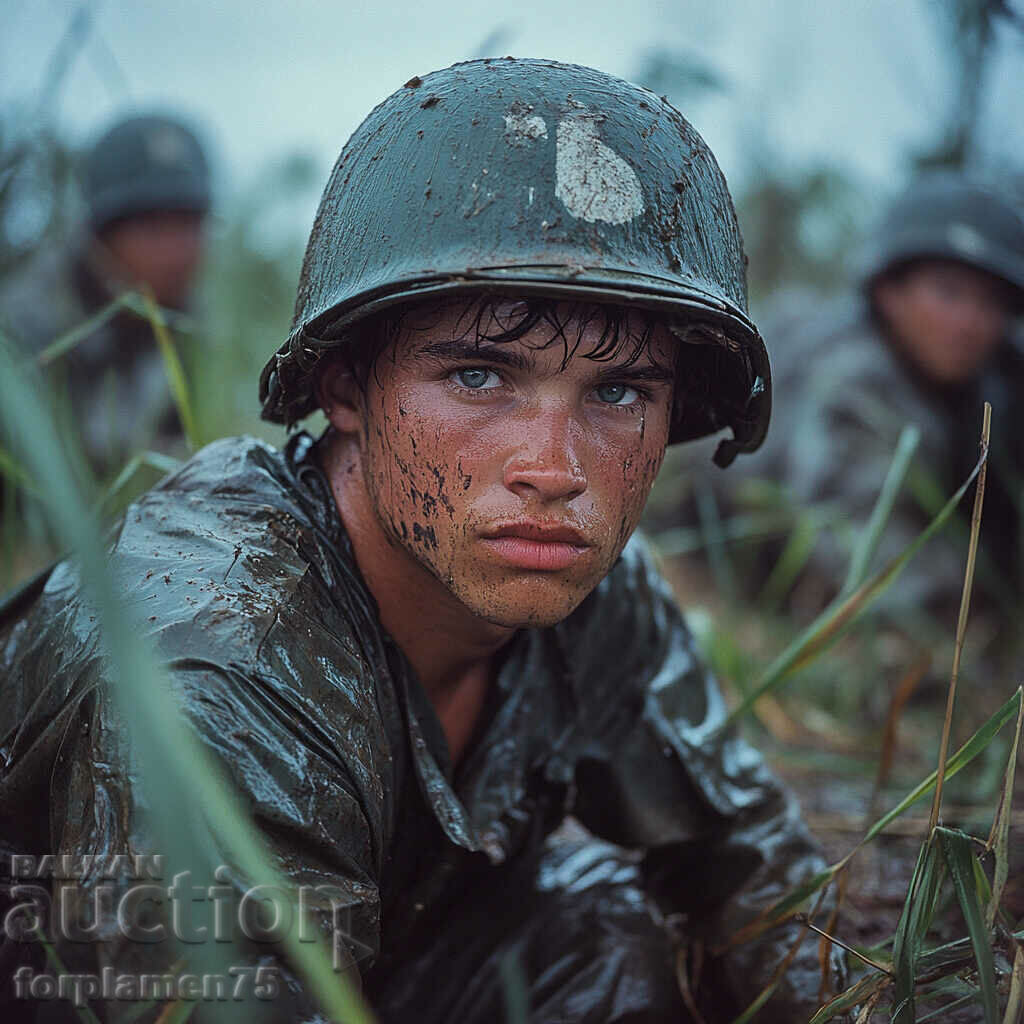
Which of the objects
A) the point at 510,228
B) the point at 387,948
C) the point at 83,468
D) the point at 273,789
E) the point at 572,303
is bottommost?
the point at 387,948

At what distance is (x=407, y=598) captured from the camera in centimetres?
170

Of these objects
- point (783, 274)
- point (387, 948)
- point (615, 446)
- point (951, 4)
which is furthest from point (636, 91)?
point (783, 274)

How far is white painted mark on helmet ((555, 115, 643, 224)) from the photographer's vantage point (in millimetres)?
1456

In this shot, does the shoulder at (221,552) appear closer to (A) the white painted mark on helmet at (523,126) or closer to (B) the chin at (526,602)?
(B) the chin at (526,602)

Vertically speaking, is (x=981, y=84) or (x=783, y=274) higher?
(x=981, y=84)

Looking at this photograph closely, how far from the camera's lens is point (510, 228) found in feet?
4.70

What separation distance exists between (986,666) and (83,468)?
116 inches

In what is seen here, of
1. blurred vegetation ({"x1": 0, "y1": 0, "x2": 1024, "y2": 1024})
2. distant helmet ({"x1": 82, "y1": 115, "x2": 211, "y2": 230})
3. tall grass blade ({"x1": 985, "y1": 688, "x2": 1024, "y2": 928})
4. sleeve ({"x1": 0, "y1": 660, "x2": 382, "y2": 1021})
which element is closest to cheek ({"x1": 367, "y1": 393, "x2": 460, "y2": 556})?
sleeve ({"x1": 0, "y1": 660, "x2": 382, "y2": 1021})

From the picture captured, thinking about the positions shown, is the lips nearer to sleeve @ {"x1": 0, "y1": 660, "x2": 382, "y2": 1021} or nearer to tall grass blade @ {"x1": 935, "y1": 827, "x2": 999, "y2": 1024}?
sleeve @ {"x1": 0, "y1": 660, "x2": 382, "y2": 1021}

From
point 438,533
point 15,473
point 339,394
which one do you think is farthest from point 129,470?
point 438,533

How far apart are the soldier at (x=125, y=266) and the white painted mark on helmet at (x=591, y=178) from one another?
148 inches

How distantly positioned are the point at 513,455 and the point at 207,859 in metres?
0.61

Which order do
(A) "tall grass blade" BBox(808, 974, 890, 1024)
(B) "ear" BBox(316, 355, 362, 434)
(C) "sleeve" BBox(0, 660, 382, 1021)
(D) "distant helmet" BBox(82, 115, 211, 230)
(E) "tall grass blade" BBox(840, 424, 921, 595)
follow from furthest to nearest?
(D) "distant helmet" BBox(82, 115, 211, 230) → (E) "tall grass blade" BBox(840, 424, 921, 595) → (B) "ear" BBox(316, 355, 362, 434) → (A) "tall grass blade" BBox(808, 974, 890, 1024) → (C) "sleeve" BBox(0, 660, 382, 1021)

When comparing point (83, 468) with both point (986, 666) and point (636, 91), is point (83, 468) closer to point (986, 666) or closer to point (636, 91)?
point (636, 91)
